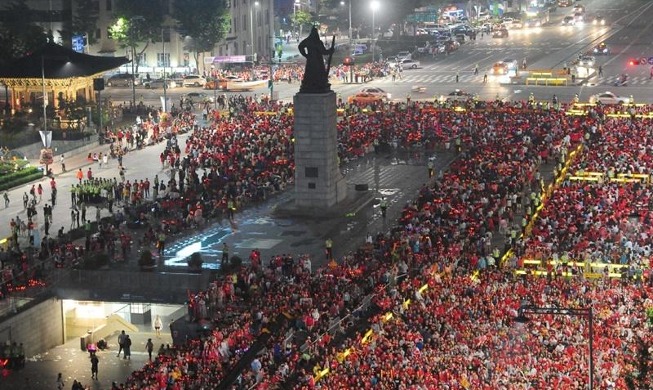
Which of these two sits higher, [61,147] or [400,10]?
[400,10]

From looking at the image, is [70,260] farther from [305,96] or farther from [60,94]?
[60,94]

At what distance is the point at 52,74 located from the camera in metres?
99.7

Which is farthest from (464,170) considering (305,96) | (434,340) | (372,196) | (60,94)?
(60,94)

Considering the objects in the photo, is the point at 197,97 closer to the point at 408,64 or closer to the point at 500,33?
the point at 408,64

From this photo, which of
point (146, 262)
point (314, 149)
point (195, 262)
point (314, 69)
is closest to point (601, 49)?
point (314, 69)

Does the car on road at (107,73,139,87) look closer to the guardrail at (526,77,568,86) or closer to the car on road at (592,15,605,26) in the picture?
the guardrail at (526,77,568,86)

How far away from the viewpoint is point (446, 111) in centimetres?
9375

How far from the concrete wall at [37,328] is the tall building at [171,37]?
77.4 meters

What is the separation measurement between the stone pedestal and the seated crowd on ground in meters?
3.99

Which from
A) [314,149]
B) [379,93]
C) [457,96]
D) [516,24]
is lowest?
[314,149]

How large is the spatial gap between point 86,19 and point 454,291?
3815 inches

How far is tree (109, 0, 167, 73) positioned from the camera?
454 ft

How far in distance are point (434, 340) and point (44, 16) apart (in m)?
97.8

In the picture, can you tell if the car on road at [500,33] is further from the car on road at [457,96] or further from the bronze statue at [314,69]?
the bronze statue at [314,69]
